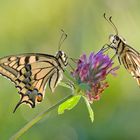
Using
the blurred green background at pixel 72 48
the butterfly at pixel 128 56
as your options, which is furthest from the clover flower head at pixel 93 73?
the blurred green background at pixel 72 48

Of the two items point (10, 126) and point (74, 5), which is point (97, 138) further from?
point (74, 5)

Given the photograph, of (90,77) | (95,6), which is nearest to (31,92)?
(90,77)

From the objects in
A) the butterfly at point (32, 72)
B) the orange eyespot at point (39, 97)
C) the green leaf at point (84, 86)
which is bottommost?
the green leaf at point (84, 86)

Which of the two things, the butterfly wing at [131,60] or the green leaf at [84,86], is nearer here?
the green leaf at [84,86]

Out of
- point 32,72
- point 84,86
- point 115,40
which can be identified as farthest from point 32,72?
point 115,40

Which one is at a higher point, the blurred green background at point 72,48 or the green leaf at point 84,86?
the blurred green background at point 72,48

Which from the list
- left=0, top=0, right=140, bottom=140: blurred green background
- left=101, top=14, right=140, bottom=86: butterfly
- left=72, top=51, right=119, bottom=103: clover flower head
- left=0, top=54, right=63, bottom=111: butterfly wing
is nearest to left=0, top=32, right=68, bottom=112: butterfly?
left=0, top=54, right=63, bottom=111: butterfly wing

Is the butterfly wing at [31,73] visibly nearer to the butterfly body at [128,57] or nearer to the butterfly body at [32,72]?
the butterfly body at [32,72]
